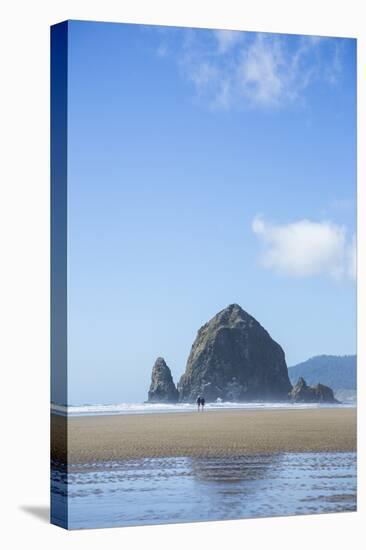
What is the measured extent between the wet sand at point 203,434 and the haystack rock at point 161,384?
31cm

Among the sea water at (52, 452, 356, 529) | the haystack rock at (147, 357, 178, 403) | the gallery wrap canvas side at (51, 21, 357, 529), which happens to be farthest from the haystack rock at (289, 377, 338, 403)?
the haystack rock at (147, 357, 178, 403)

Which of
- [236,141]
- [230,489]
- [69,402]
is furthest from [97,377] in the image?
[236,141]

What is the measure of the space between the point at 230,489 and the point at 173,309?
254 cm

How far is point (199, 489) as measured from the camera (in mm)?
21109

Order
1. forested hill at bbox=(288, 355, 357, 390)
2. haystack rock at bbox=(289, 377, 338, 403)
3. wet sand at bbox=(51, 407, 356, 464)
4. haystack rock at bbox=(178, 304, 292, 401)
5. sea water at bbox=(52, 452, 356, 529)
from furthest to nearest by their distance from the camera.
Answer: haystack rock at bbox=(289, 377, 338, 403)
forested hill at bbox=(288, 355, 357, 390)
haystack rock at bbox=(178, 304, 292, 401)
wet sand at bbox=(51, 407, 356, 464)
sea water at bbox=(52, 452, 356, 529)

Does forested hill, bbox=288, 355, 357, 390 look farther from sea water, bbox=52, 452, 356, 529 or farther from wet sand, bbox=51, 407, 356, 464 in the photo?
sea water, bbox=52, 452, 356, 529

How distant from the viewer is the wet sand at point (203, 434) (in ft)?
67.9

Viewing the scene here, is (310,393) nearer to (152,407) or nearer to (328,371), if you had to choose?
(328,371)

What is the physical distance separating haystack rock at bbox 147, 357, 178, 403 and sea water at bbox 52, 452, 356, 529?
2.83ft

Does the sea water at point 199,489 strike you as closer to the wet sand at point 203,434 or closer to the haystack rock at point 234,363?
the wet sand at point 203,434

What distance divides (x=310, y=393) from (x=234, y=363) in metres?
1.28

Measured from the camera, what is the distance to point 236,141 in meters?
22.0

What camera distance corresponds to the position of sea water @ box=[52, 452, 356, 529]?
806 inches
